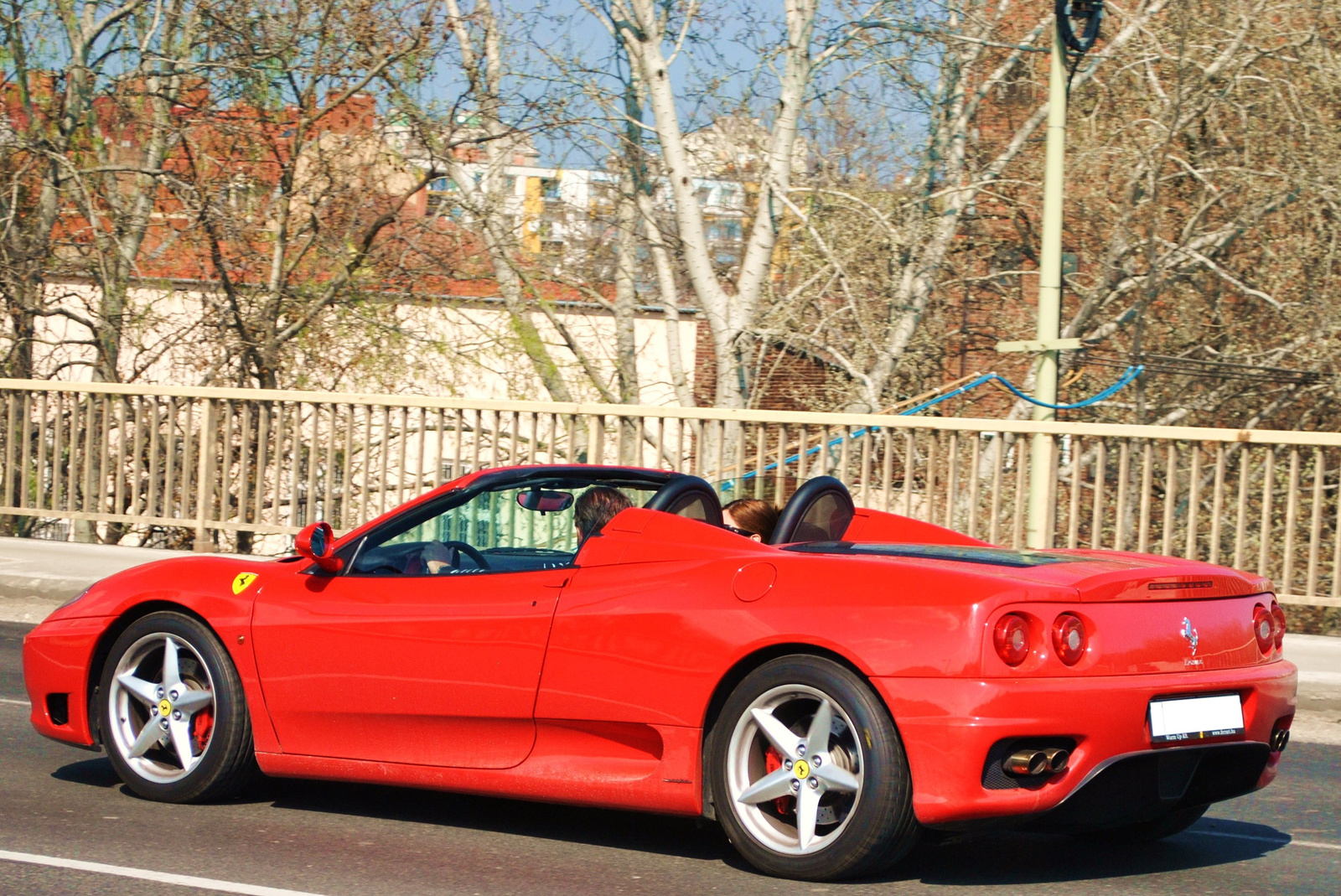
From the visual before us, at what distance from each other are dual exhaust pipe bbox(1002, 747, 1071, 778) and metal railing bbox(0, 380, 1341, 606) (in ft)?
19.7

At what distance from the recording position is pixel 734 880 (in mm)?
4441

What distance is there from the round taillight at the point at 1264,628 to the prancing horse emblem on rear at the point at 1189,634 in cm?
37

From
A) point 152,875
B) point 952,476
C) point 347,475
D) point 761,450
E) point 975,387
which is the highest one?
point 975,387

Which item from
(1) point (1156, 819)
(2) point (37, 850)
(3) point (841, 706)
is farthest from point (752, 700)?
(2) point (37, 850)

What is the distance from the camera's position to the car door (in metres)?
4.80

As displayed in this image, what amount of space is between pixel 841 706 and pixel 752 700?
0.29 meters

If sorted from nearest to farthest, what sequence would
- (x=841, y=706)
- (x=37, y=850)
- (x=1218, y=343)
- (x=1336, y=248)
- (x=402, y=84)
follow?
(x=841, y=706)
(x=37, y=850)
(x=1336, y=248)
(x=1218, y=343)
(x=402, y=84)

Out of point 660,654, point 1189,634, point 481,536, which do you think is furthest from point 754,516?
point 1189,634

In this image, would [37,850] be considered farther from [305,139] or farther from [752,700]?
[305,139]

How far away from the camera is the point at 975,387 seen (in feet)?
49.9

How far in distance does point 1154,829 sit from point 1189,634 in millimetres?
1017

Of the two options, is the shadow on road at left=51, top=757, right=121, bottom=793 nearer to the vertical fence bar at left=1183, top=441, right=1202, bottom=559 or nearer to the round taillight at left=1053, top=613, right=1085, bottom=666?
the round taillight at left=1053, top=613, right=1085, bottom=666

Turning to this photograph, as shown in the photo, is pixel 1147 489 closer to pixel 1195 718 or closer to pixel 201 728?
pixel 1195 718

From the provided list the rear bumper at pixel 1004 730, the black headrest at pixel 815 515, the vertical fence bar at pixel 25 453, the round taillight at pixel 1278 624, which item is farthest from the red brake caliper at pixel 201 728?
the vertical fence bar at pixel 25 453
